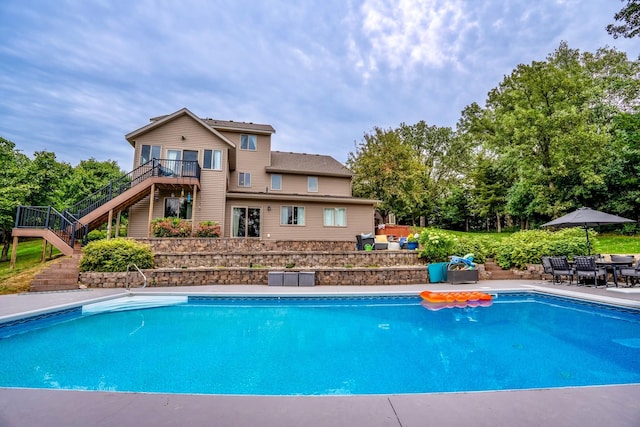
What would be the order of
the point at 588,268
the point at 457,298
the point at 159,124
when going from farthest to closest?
the point at 159,124 → the point at 588,268 → the point at 457,298

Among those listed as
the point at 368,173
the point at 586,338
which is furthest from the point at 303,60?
the point at 586,338

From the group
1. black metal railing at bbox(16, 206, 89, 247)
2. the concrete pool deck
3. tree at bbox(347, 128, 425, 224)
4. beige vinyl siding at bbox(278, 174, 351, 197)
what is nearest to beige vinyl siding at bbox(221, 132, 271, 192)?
beige vinyl siding at bbox(278, 174, 351, 197)

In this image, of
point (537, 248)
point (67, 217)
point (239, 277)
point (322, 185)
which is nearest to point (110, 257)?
point (67, 217)

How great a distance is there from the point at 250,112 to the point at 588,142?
77.8ft

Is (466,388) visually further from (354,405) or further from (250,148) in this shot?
(250,148)

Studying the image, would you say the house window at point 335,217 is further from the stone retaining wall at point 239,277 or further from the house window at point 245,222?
the stone retaining wall at point 239,277

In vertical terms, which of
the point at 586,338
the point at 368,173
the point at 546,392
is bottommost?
the point at 586,338

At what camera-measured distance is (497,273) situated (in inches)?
472

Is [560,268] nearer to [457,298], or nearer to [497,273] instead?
[497,273]

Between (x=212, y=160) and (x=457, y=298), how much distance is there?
13.7m

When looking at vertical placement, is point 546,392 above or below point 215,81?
below

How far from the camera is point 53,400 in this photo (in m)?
2.46

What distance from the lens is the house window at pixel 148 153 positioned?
1550cm

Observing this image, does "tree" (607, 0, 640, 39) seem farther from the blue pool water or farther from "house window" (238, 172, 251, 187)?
"house window" (238, 172, 251, 187)
